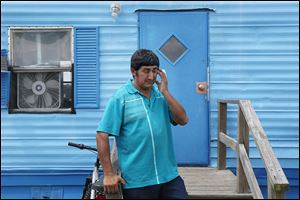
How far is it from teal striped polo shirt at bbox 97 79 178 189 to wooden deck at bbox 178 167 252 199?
1.37 m

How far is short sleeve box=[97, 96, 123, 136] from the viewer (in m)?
3.34

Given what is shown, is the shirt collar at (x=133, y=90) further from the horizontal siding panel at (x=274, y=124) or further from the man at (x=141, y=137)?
the horizontal siding panel at (x=274, y=124)

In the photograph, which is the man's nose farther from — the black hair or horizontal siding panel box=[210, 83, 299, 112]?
horizontal siding panel box=[210, 83, 299, 112]

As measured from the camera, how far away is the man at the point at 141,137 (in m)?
3.35

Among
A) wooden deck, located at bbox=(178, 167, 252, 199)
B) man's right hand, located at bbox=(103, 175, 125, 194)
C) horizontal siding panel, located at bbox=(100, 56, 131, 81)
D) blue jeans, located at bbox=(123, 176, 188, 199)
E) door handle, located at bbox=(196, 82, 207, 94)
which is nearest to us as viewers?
man's right hand, located at bbox=(103, 175, 125, 194)

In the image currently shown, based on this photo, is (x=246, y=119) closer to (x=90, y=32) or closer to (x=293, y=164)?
(x=293, y=164)

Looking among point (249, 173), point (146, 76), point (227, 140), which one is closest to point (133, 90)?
point (146, 76)

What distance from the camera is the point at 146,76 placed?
3426 mm

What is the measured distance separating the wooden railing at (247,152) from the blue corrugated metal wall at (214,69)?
215 mm

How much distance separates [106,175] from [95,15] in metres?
3.19

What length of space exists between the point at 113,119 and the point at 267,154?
1453mm

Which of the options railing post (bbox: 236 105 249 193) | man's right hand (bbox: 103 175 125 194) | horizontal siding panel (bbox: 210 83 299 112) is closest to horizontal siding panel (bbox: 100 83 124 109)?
horizontal siding panel (bbox: 210 83 299 112)

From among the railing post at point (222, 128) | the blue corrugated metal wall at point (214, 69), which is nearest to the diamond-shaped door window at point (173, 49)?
the blue corrugated metal wall at point (214, 69)

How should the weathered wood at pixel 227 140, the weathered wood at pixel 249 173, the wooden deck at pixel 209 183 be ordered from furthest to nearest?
the weathered wood at pixel 227 140 < the wooden deck at pixel 209 183 < the weathered wood at pixel 249 173
